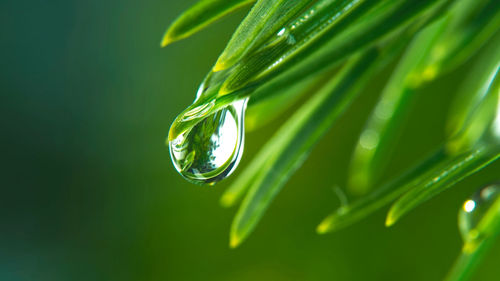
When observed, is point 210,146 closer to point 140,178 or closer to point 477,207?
point 477,207

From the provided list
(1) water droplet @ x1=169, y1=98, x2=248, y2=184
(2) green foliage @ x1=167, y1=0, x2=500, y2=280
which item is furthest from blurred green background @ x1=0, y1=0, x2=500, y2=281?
(1) water droplet @ x1=169, y1=98, x2=248, y2=184

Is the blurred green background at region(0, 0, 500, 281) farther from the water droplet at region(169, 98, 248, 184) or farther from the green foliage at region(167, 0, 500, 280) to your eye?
the water droplet at region(169, 98, 248, 184)

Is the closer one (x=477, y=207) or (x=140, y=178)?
(x=477, y=207)

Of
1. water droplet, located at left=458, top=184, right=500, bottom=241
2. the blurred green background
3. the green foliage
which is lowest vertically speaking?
water droplet, located at left=458, top=184, right=500, bottom=241

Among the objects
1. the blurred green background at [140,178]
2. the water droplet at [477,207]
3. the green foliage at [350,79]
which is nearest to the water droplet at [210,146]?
the green foliage at [350,79]

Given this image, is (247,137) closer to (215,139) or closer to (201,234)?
(201,234)

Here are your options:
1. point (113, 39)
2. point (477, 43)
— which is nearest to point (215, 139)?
point (477, 43)

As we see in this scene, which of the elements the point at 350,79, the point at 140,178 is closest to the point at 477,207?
the point at 350,79
